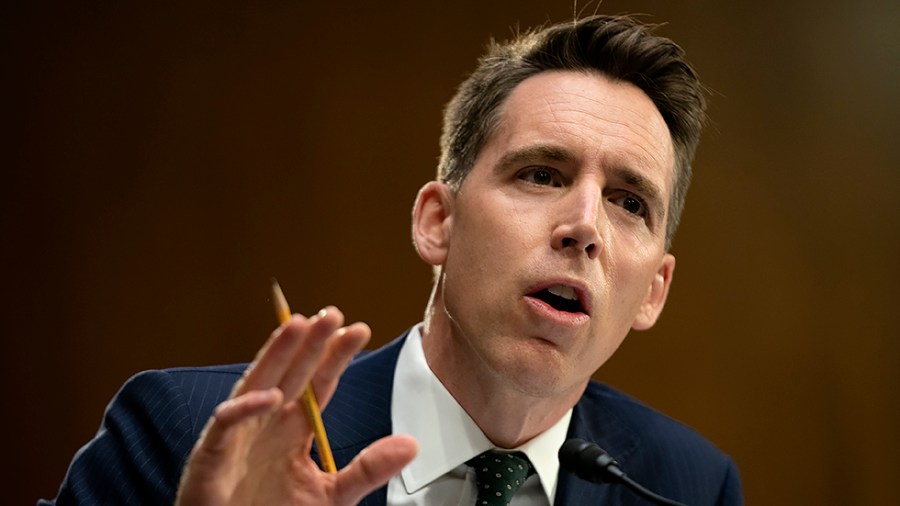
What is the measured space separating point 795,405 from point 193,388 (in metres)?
2.21

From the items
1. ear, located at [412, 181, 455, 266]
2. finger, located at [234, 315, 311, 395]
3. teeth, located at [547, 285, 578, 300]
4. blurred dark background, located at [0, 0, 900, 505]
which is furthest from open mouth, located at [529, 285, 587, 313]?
blurred dark background, located at [0, 0, 900, 505]

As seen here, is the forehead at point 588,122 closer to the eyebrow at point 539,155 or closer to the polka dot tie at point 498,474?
the eyebrow at point 539,155

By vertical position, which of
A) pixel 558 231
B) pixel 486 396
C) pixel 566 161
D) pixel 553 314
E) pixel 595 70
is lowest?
pixel 486 396

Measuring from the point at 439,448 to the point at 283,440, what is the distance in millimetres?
629

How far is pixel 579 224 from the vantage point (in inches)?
63.0

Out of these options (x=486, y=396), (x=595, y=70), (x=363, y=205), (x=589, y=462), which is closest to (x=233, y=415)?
(x=589, y=462)

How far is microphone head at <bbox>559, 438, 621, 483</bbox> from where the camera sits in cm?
140

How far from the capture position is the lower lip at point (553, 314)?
62.2 inches

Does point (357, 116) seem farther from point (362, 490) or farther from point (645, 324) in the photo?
point (362, 490)

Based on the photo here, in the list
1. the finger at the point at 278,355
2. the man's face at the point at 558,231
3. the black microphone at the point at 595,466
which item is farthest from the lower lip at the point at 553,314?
the finger at the point at 278,355

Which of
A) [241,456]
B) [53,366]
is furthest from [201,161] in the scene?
[241,456]

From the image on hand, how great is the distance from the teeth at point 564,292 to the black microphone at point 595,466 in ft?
1.01

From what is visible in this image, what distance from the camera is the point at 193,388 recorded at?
164 centimetres

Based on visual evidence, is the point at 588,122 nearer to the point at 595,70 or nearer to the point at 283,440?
the point at 595,70
